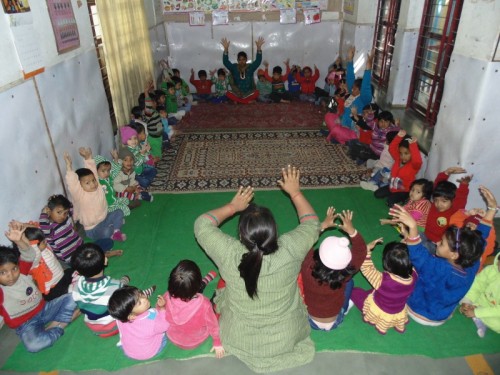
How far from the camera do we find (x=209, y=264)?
9.18 ft

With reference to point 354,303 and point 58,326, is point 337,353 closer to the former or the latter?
point 354,303

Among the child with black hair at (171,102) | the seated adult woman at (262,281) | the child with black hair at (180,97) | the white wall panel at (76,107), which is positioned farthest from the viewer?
the child with black hair at (180,97)

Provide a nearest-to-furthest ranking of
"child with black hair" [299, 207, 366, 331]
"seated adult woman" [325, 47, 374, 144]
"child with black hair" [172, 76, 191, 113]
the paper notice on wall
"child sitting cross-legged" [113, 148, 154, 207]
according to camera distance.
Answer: "child with black hair" [299, 207, 366, 331] → the paper notice on wall → "child sitting cross-legged" [113, 148, 154, 207] → "seated adult woman" [325, 47, 374, 144] → "child with black hair" [172, 76, 191, 113]

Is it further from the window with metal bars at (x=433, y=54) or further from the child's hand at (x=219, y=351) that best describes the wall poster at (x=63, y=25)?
the window with metal bars at (x=433, y=54)

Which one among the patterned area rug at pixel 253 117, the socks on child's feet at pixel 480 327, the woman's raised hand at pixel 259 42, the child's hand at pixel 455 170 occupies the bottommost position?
the socks on child's feet at pixel 480 327

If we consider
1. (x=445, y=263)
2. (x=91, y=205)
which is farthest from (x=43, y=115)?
(x=445, y=263)

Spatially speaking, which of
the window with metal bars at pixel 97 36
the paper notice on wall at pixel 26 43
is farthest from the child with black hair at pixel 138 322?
the window with metal bars at pixel 97 36

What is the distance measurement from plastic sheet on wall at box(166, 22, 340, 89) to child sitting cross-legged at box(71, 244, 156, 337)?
19.1 feet

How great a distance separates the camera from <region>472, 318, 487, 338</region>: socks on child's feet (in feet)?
7.25

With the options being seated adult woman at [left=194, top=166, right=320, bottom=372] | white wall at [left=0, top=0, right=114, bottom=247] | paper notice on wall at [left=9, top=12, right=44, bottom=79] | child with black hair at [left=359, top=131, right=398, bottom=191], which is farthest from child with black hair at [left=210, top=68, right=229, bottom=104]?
seated adult woman at [left=194, top=166, right=320, bottom=372]

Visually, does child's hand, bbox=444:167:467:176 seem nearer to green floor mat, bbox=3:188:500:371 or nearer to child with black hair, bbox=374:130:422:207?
child with black hair, bbox=374:130:422:207

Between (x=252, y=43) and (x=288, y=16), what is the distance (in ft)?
2.72

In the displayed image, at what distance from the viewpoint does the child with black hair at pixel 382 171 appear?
3738 mm

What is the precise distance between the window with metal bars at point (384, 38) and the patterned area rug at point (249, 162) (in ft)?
4.73
